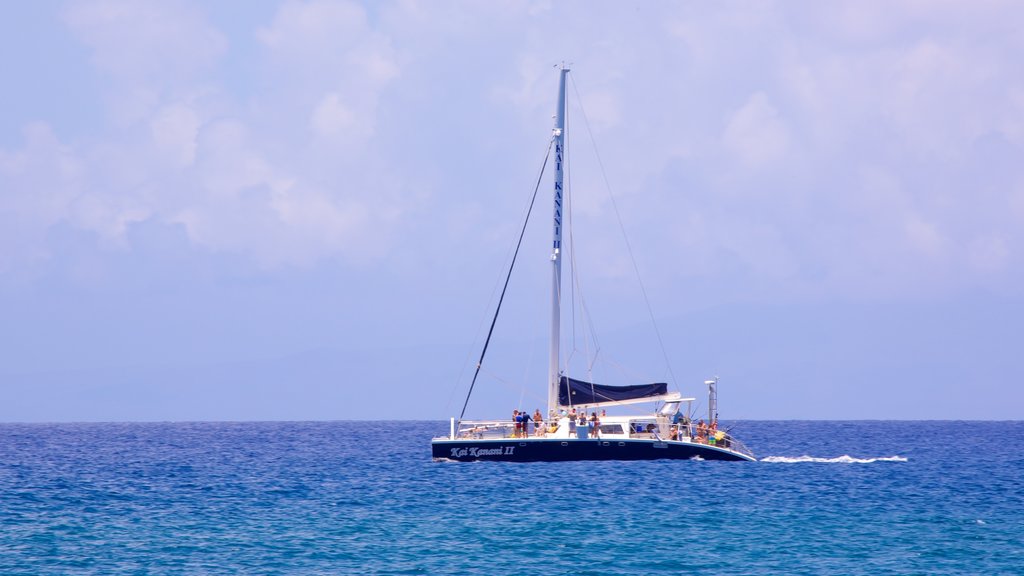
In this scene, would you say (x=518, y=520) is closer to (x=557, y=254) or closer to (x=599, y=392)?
(x=599, y=392)

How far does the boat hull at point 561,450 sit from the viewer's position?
56031 mm

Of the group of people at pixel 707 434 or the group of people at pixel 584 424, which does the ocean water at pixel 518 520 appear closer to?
the group of people at pixel 707 434

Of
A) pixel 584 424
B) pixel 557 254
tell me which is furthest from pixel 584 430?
pixel 557 254

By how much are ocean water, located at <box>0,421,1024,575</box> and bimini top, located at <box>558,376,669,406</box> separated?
3.22 metres

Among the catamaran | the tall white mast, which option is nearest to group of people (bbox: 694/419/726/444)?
the catamaran

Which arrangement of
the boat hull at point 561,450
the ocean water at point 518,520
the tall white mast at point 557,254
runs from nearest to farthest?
the ocean water at point 518,520, the boat hull at point 561,450, the tall white mast at point 557,254

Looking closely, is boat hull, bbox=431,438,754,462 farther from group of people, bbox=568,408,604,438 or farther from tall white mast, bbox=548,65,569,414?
tall white mast, bbox=548,65,569,414

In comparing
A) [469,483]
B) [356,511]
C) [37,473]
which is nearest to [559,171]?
[469,483]

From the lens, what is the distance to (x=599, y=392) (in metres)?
59.1

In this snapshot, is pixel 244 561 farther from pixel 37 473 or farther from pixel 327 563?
pixel 37 473

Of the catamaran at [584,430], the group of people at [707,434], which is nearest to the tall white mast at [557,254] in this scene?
the catamaran at [584,430]

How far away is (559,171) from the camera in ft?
205

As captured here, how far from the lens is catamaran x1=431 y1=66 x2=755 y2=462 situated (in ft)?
184

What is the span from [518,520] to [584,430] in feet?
51.7
